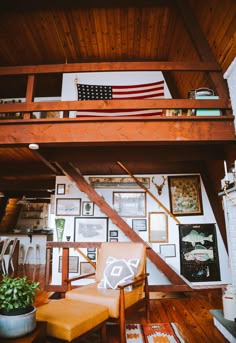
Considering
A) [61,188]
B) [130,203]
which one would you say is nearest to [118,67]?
[130,203]

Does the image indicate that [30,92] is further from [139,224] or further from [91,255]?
[91,255]

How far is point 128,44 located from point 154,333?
494cm

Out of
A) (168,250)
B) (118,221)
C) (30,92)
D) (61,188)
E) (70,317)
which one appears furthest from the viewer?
(61,188)

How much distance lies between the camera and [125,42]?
508 centimetres

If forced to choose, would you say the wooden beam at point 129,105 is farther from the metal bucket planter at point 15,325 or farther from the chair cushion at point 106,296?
the metal bucket planter at point 15,325

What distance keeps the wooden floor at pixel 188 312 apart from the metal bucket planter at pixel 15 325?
3.40 ft

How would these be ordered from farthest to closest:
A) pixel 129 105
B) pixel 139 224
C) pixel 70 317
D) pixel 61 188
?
pixel 61 188 < pixel 139 224 < pixel 129 105 < pixel 70 317

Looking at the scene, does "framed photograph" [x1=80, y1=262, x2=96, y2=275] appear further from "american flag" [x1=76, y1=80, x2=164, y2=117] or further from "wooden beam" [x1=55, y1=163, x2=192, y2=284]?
"american flag" [x1=76, y1=80, x2=164, y2=117]

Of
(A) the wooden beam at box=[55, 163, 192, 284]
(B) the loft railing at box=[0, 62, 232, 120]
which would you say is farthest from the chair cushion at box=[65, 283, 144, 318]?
(B) the loft railing at box=[0, 62, 232, 120]

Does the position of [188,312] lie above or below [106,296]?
below

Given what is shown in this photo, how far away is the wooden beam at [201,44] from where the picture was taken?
3.45m

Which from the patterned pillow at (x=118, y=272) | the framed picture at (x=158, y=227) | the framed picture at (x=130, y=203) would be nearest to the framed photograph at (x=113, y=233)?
the framed picture at (x=130, y=203)

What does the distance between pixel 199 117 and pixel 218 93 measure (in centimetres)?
52

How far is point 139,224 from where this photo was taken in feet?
17.5
